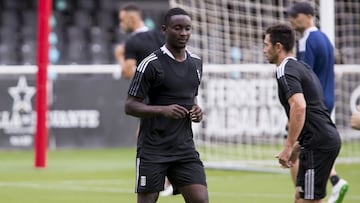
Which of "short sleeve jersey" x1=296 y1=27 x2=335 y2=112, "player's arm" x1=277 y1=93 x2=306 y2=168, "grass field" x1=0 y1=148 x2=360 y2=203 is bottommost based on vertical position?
"grass field" x1=0 y1=148 x2=360 y2=203

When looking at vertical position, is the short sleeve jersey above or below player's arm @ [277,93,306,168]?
above

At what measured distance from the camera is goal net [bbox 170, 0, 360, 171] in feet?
58.5

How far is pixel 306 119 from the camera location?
984cm

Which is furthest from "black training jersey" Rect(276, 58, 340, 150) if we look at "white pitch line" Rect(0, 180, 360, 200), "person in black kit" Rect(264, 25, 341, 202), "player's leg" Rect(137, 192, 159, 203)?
"white pitch line" Rect(0, 180, 360, 200)

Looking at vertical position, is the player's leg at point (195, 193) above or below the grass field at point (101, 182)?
above

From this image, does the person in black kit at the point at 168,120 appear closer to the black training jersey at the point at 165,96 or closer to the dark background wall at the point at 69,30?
the black training jersey at the point at 165,96

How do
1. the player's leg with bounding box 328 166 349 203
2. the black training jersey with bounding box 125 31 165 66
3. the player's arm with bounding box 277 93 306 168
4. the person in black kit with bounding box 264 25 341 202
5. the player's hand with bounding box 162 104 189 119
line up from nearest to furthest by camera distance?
the player's hand with bounding box 162 104 189 119 → the player's arm with bounding box 277 93 306 168 → the person in black kit with bounding box 264 25 341 202 → the player's leg with bounding box 328 166 349 203 → the black training jersey with bounding box 125 31 165 66

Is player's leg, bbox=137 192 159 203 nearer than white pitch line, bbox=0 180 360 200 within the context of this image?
Yes

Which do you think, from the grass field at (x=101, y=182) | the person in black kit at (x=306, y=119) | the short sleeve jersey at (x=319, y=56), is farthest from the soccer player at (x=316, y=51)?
the person in black kit at (x=306, y=119)

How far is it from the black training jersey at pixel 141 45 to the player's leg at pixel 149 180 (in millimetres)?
4529

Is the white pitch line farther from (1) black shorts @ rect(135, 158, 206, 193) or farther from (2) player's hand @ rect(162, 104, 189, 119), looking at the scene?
(2) player's hand @ rect(162, 104, 189, 119)

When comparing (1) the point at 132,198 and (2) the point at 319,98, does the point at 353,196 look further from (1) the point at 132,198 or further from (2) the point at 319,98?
(2) the point at 319,98

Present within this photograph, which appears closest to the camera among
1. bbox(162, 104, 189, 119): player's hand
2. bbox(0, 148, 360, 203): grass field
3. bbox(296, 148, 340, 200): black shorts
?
bbox(162, 104, 189, 119): player's hand

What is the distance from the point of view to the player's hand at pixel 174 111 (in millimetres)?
8773
